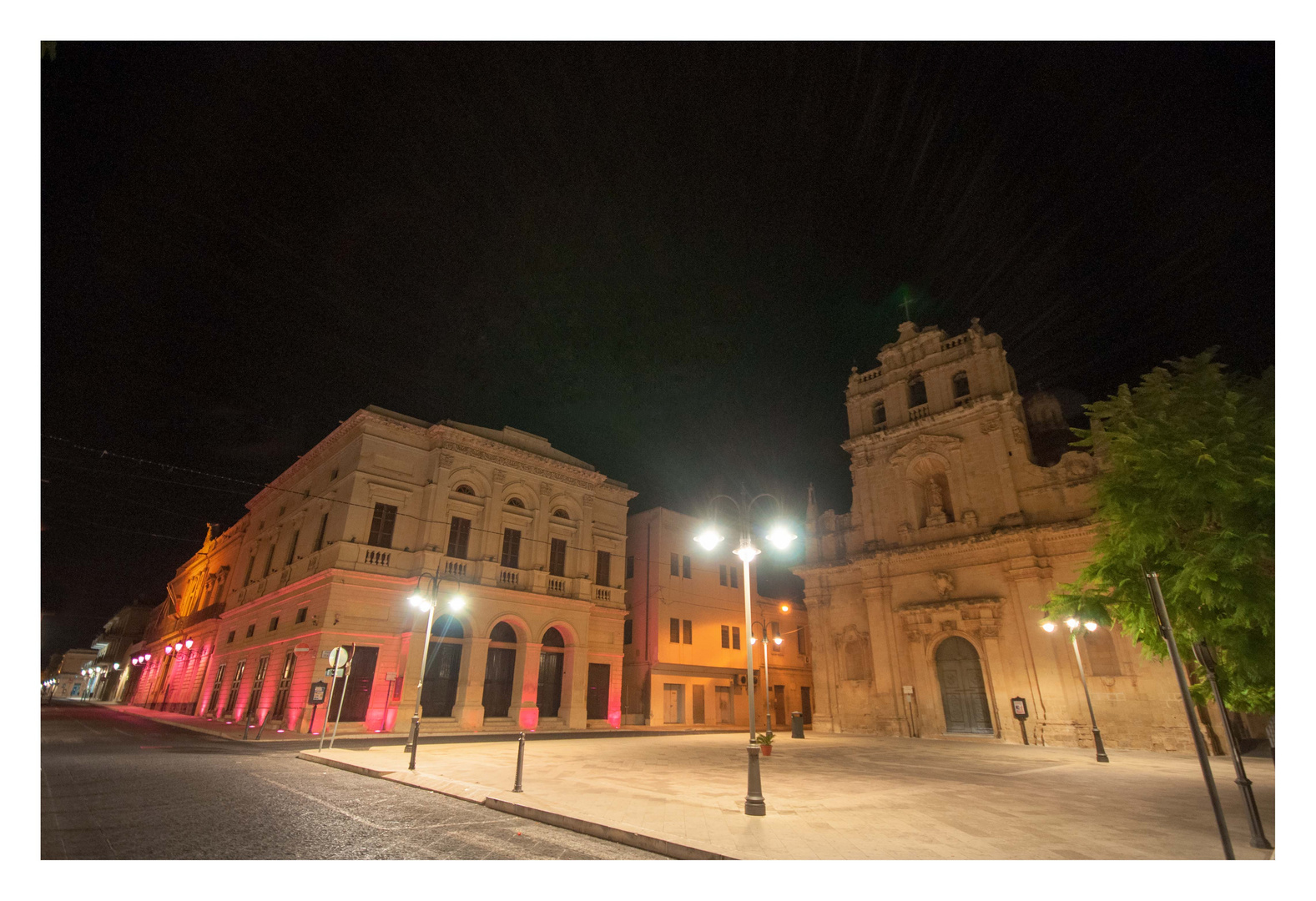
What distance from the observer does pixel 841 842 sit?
22.9ft

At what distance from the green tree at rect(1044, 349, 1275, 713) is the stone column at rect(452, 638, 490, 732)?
75.1ft

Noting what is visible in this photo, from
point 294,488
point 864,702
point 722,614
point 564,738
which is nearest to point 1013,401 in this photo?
point 864,702

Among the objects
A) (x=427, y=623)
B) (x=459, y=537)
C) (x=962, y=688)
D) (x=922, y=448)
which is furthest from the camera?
(x=922, y=448)

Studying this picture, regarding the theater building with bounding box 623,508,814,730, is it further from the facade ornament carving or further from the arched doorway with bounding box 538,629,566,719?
the facade ornament carving

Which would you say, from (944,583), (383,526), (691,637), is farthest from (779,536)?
(691,637)

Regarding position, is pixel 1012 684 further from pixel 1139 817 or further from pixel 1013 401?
pixel 1139 817

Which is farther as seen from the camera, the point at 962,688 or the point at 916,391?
the point at 916,391

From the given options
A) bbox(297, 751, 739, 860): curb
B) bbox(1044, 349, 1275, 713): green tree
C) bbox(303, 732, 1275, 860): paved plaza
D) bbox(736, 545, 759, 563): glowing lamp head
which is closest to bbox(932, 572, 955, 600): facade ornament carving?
bbox(303, 732, 1275, 860): paved plaza

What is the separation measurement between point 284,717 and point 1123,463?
30.0 m

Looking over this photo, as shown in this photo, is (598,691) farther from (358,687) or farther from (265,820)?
(265,820)

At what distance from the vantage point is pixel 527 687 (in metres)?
28.1

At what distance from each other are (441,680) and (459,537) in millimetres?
6415

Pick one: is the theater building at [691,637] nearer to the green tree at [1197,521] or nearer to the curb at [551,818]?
the curb at [551,818]

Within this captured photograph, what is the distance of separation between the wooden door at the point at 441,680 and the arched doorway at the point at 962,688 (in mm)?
21268
